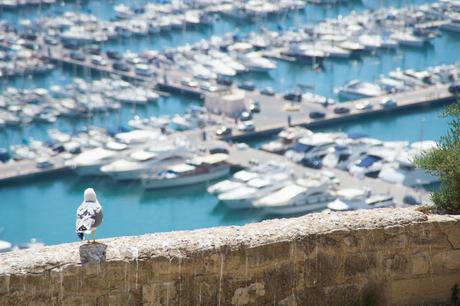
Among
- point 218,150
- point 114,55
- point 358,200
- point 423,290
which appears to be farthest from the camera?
point 114,55

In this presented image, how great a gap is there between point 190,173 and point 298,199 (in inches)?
216

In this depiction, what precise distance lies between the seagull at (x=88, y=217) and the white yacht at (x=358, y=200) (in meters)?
31.6

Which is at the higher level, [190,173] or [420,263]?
[420,263]

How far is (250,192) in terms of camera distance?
137ft

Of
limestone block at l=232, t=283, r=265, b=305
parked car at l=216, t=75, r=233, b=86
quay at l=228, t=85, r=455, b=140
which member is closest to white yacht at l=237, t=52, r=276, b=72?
parked car at l=216, t=75, r=233, b=86

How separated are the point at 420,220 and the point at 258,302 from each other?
1485 mm

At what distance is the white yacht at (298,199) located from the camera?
4106 cm

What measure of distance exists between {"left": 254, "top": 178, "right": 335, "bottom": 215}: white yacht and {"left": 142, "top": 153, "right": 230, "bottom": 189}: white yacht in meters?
3.89

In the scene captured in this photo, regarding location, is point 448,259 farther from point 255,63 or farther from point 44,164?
point 255,63

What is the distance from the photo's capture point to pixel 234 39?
67750 mm

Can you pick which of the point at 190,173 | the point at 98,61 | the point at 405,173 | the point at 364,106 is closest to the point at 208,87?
the point at 98,61

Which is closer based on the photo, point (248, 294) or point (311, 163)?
point (248, 294)

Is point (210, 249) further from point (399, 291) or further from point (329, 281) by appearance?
point (399, 291)

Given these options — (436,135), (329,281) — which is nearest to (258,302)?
(329,281)
